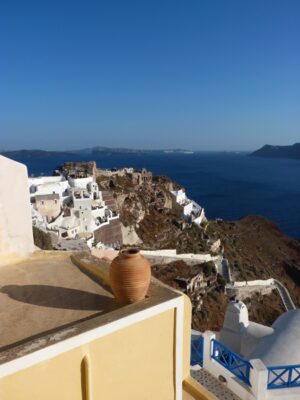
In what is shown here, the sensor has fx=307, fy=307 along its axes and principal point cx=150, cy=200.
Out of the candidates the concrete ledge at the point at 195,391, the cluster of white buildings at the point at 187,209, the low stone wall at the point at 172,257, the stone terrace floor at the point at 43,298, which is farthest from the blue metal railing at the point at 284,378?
the cluster of white buildings at the point at 187,209

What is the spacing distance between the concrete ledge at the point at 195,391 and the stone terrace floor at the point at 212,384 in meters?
2.03

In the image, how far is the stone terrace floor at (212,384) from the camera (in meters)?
5.38

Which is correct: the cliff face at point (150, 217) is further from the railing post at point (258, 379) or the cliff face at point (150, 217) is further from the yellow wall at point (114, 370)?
the yellow wall at point (114, 370)

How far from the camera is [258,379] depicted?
5.14 meters

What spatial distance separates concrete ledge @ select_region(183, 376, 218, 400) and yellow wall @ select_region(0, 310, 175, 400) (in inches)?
16.6

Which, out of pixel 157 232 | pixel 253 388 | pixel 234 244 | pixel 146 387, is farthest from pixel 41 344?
pixel 234 244

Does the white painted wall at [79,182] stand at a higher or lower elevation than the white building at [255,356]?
higher

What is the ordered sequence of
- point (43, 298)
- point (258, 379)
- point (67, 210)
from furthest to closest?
point (67, 210), point (258, 379), point (43, 298)

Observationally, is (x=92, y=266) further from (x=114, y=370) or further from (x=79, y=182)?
(x=79, y=182)

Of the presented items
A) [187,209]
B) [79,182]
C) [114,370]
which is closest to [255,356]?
[114,370]

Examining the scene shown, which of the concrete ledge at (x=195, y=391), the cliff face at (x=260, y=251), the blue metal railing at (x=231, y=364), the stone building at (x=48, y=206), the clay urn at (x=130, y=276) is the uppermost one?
the clay urn at (x=130, y=276)

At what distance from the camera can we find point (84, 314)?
301 cm

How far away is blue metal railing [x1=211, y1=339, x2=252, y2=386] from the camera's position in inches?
209

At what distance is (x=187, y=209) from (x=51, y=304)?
40550mm
